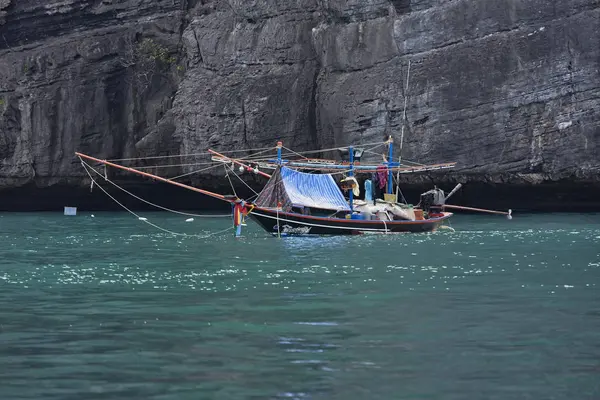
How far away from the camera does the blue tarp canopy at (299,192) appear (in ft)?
133

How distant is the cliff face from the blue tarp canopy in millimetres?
10478

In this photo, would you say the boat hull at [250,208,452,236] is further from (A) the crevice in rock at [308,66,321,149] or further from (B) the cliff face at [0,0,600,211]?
(A) the crevice in rock at [308,66,321,149]

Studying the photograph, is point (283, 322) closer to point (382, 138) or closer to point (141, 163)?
point (382, 138)

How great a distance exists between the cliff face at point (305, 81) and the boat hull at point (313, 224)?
36.8 feet

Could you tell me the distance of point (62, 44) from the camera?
59906 millimetres

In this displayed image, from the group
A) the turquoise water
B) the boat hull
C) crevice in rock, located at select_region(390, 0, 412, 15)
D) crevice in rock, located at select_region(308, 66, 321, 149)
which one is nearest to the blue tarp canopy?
the boat hull

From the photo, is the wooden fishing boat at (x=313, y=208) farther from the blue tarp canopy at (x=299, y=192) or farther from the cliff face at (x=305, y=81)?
the cliff face at (x=305, y=81)

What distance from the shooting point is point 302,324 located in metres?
16.2

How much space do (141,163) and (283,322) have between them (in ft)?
144

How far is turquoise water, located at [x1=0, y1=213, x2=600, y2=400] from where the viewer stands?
12.2 m

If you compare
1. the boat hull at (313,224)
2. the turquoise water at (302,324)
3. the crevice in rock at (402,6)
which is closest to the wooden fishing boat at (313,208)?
the boat hull at (313,224)

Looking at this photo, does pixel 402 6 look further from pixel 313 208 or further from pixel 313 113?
pixel 313 208

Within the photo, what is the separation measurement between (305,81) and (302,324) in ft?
129

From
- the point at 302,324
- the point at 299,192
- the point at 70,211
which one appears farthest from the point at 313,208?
the point at 302,324
